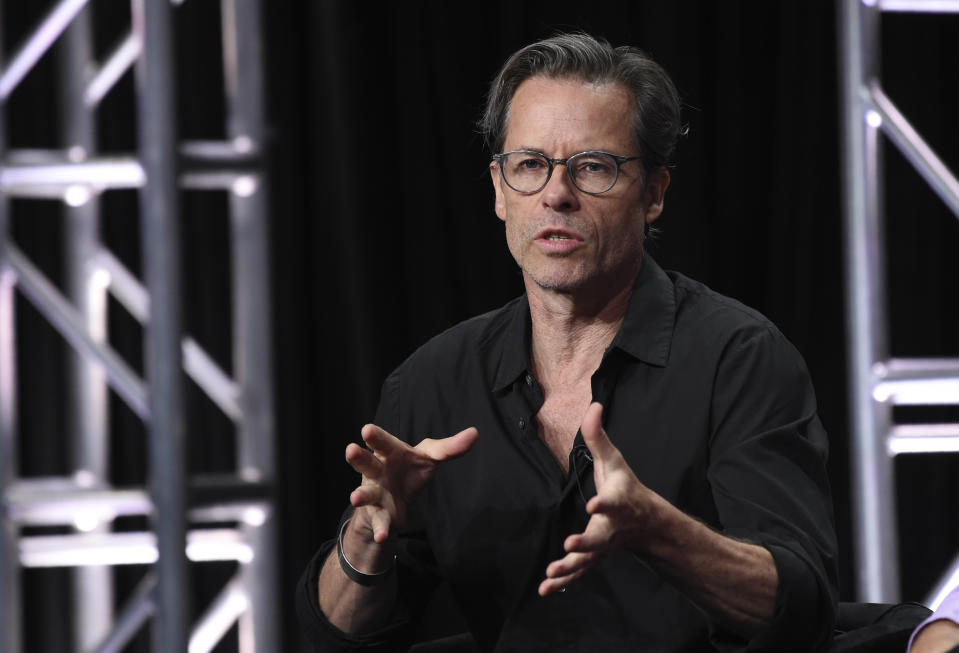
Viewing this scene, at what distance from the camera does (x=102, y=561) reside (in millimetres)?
2492

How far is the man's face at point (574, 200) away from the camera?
1.68 metres

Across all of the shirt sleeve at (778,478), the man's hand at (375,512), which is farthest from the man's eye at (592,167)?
the man's hand at (375,512)

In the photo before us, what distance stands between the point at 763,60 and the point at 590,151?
7.16 feet

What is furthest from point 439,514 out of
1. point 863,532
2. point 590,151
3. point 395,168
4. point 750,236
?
point 750,236

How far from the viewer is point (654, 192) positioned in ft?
5.91

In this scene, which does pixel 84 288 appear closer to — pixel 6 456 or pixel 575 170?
pixel 6 456

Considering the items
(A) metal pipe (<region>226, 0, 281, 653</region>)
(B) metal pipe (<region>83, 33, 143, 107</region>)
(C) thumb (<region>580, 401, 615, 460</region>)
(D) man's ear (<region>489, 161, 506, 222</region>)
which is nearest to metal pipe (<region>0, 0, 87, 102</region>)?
(B) metal pipe (<region>83, 33, 143, 107</region>)

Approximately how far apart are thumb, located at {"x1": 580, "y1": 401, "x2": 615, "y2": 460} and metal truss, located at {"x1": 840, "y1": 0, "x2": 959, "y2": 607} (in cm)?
166

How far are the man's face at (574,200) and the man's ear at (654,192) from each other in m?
0.04

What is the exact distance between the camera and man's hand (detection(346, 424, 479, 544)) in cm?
148

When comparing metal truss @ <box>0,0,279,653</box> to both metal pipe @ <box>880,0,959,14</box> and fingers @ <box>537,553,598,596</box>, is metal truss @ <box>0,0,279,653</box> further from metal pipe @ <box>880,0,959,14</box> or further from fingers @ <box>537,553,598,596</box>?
metal pipe @ <box>880,0,959,14</box>

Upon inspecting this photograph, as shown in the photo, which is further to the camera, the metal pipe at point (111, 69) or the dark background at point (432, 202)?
the dark background at point (432, 202)

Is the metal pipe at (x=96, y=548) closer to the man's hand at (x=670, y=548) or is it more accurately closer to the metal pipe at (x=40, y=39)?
the metal pipe at (x=40, y=39)

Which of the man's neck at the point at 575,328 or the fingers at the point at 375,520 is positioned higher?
the man's neck at the point at 575,328
